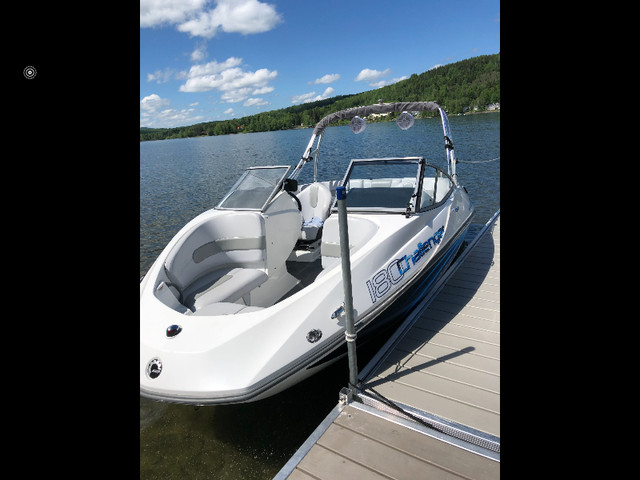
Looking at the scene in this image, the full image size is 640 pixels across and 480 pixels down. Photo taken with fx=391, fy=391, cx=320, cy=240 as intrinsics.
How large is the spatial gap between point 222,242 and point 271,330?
1955mm

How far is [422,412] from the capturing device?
262 cm

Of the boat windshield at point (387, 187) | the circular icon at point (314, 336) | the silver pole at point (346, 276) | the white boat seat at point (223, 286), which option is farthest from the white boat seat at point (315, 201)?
the silver pole at point (346, 276)

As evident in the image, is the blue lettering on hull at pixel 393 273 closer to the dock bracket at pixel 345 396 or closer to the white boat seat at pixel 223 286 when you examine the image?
the dock bracket at pixel 345 396

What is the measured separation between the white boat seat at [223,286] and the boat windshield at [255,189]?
0.80 m

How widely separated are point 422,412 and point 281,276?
2.44 meters

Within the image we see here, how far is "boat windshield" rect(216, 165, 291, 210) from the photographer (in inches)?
184

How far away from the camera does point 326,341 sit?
3018mm

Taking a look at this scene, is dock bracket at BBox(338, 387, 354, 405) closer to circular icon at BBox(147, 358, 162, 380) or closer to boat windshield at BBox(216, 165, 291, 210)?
circular icon at BBox(147, 358, 162, 380)

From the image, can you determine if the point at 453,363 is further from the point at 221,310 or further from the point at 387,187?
the point at 387,187

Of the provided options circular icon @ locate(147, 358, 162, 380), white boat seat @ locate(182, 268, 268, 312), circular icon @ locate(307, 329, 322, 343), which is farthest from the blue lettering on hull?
circular icon @ locate(147, 358, 162, 380)

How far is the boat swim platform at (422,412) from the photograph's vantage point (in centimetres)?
224
